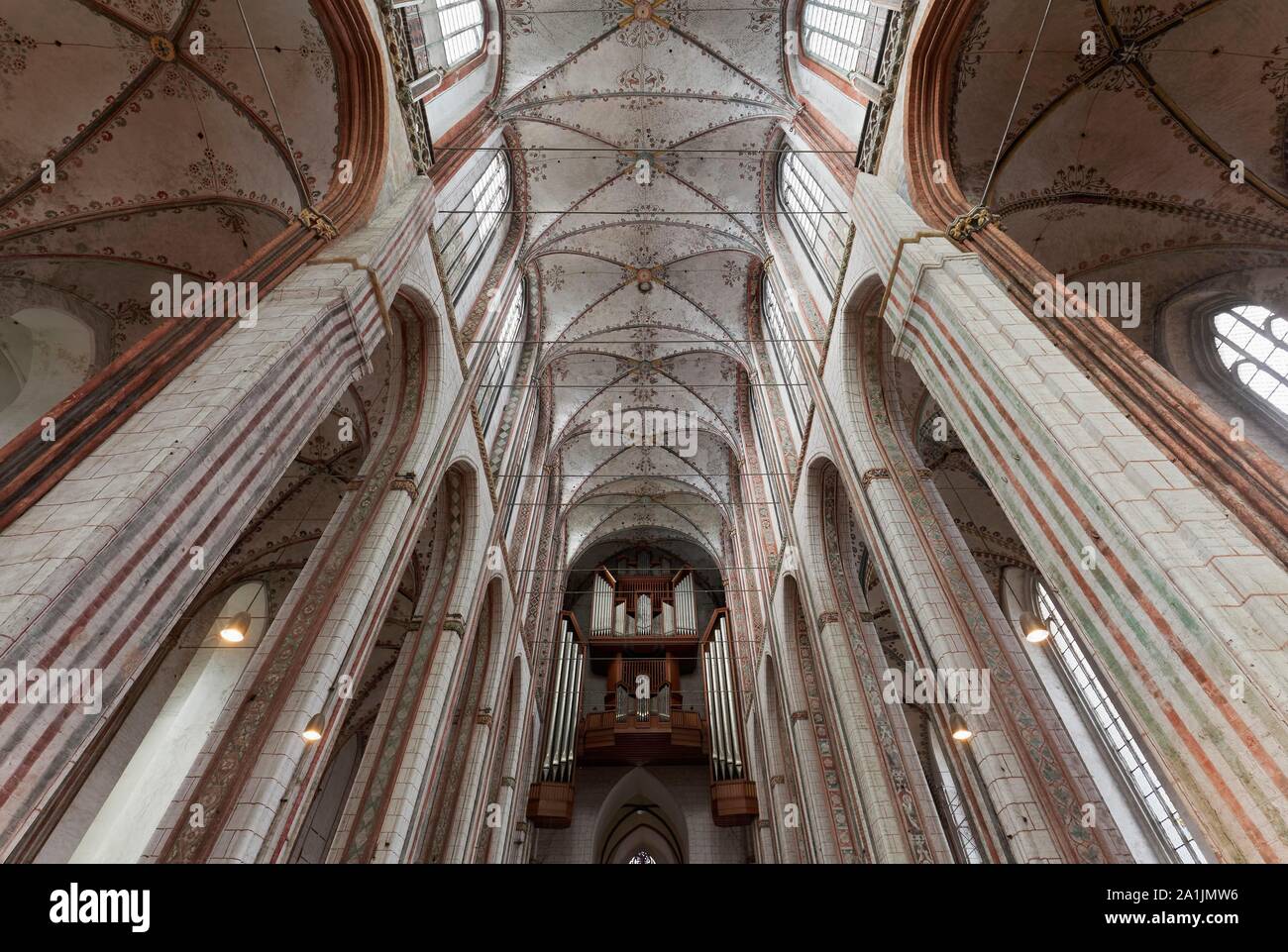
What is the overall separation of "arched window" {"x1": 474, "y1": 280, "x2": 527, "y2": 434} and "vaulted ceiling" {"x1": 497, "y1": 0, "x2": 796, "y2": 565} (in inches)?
38.9

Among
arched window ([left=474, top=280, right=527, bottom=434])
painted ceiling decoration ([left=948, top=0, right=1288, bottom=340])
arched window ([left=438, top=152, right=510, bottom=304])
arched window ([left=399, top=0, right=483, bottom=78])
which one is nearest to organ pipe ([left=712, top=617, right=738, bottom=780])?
arched window ([left=474, top=280, right=527, bottom=434])

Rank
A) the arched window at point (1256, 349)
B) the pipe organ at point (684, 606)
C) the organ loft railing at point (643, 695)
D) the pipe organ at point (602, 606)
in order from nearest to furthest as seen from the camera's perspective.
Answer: the arched window at point (1256, 349) → the organ loft railing at point (643, 695) → the pipe organ at point (684, 606) → the pipe organ at point (602, 606)

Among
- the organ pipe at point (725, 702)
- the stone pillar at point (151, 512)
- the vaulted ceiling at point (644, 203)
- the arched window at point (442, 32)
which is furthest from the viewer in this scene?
the organ pipe at point (725, 702)

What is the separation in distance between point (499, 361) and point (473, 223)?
2794mm

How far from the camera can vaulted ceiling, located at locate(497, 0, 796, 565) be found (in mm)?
11984

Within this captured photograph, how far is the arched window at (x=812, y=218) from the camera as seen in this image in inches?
408

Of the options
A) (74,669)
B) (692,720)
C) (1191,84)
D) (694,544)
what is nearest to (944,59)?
(1191,84)

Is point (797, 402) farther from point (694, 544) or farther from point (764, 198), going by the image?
point (694, 544)

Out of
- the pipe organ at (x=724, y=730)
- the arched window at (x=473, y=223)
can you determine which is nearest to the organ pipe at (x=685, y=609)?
the pipe organ at (x=724, y=730)

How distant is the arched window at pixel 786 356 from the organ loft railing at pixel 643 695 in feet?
26.3

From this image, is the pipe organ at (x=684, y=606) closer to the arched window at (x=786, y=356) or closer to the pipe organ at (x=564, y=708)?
the pipe organ at (x=564, y=708)

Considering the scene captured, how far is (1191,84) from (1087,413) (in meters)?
6.76

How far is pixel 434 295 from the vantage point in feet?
29.0

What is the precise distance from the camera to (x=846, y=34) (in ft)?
33.8
